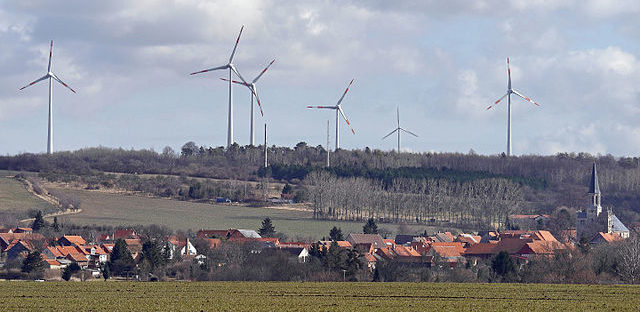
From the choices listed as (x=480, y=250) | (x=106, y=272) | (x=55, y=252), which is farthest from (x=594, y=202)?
(x=106, y=272)

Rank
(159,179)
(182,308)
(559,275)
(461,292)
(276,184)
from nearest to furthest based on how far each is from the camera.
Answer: (182,308) → (461,292) → (559,275) → (159,179) → (276,184)

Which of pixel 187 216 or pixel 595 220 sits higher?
pixel 595 220

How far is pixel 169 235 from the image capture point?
131 m

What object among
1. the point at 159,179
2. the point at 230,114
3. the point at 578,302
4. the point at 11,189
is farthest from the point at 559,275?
the point at 159,179

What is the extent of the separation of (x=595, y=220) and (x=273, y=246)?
66322 millimetres

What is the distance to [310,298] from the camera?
56.1 metres

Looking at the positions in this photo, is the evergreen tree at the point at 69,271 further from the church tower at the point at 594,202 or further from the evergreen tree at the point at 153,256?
the church tower at the point at 594,202

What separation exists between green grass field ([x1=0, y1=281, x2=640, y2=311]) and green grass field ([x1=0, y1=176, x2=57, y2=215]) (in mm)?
77900

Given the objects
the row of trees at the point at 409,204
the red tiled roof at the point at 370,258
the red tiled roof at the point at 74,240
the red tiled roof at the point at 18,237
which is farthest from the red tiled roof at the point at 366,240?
the red tiled roof at the point at 18,237

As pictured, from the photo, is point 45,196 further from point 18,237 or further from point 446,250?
point 446,250

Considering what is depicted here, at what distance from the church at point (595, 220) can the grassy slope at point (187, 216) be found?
23.3m

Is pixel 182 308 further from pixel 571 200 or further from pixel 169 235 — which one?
pixel 571 200

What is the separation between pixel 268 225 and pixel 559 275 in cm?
5786

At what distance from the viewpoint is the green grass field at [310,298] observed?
1918 inches
